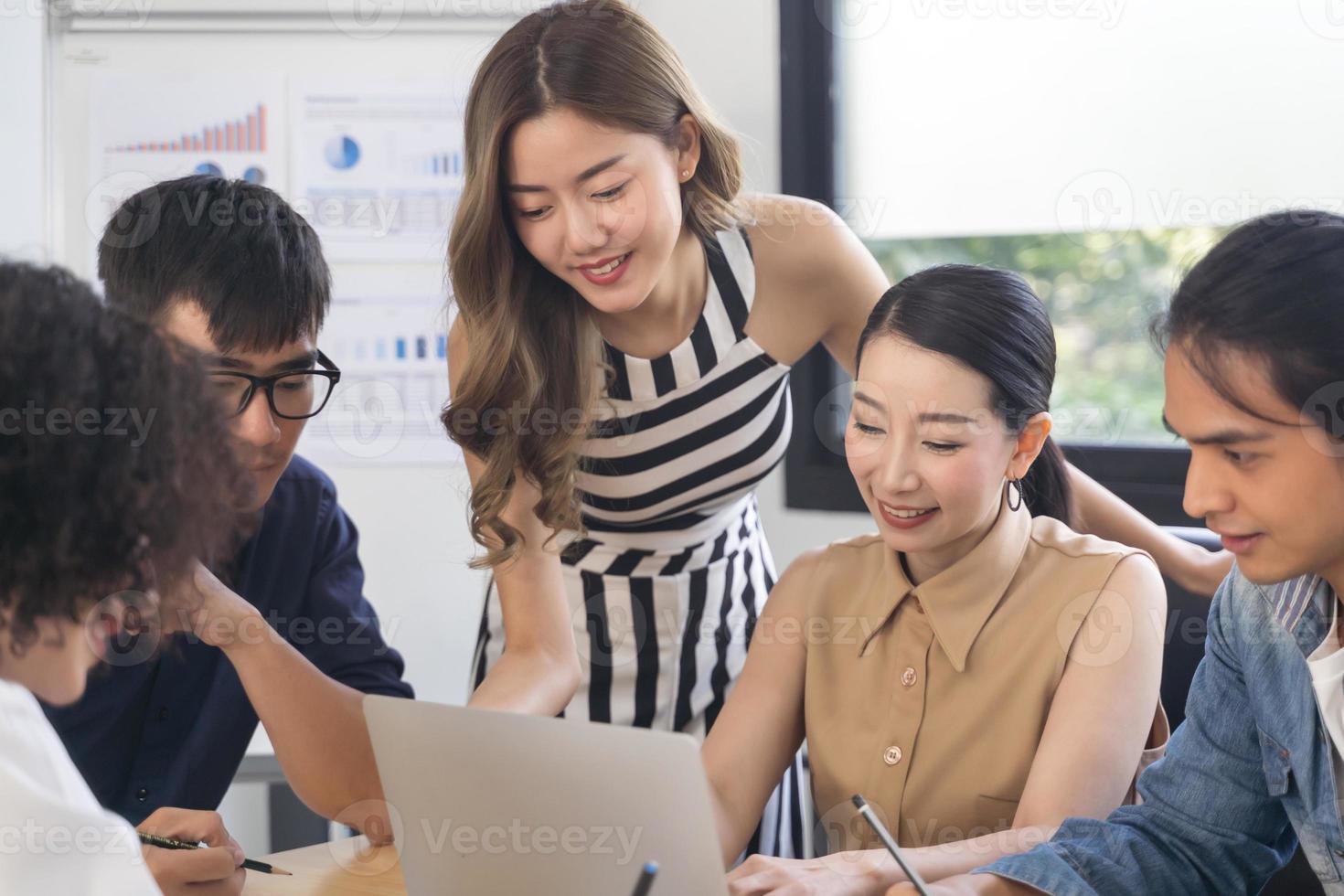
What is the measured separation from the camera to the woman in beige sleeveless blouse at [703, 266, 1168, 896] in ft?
4.33

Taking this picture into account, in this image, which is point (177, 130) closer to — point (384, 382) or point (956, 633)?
point (384, 382)

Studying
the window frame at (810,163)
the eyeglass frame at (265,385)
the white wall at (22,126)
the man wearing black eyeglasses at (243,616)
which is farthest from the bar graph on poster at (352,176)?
the eyeglass frame at (265,385)

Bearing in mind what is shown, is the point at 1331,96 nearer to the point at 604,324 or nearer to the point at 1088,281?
the point at 1088,281

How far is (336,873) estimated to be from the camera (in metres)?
1.27

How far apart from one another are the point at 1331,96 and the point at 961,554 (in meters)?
1.36

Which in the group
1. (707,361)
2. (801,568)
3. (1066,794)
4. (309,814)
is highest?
(707,361)

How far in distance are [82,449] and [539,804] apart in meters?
0.41

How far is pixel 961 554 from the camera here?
1417 millimetres

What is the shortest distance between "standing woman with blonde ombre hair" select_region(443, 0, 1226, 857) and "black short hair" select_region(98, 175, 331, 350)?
0.62 ft

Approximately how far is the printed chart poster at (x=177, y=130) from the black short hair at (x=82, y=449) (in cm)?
193

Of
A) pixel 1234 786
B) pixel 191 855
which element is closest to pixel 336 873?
pixel 191 855

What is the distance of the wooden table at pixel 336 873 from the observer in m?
1.22

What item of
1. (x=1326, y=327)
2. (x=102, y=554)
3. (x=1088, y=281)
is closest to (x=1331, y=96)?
(x=1088, y=281)

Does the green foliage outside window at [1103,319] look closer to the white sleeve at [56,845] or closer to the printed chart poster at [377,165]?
the printed chart poster at [377,165]
